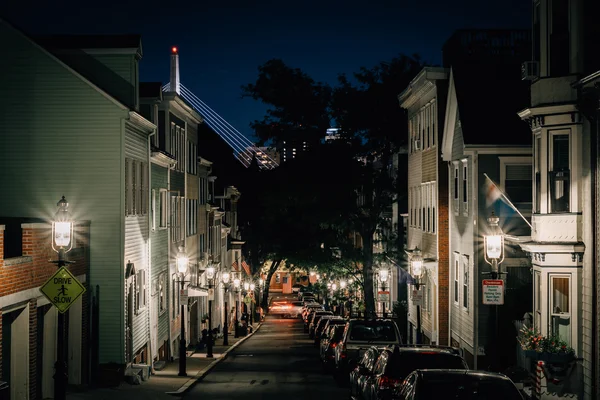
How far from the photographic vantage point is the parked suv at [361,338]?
92.3ft

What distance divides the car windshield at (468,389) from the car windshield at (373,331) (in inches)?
603

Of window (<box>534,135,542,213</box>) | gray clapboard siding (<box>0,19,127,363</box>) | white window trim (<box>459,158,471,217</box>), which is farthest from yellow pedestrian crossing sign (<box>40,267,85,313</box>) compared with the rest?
white window trim (<box>459,158,471,217</box>)

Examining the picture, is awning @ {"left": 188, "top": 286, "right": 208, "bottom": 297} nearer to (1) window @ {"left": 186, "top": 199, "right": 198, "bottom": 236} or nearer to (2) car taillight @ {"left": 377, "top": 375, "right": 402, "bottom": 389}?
(1) window @ {"left": 186, "top": 199, "right": 198, "bottom": 236}

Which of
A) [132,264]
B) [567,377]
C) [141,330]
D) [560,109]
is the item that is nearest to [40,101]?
[132,264]

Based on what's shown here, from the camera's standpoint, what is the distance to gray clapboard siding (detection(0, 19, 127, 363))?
28016 millimetres

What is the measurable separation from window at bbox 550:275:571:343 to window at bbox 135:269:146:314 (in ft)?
47.4

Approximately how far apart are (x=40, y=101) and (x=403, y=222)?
3279cm

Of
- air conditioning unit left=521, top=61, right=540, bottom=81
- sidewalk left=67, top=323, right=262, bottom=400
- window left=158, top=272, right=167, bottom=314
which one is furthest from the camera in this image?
window left=158, top=272, right=167, bottom=314

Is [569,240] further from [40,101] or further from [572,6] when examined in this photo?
[40,101]

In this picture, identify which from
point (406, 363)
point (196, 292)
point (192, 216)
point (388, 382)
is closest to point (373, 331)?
point (406, 363)

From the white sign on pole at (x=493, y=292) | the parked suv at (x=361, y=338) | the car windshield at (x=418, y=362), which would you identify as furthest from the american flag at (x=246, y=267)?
the car windshield at (x=418, y=362)

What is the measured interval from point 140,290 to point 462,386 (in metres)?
20.9

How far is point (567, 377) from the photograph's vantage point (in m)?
21.7

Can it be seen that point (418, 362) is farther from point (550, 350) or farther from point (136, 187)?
point (136, 187)
